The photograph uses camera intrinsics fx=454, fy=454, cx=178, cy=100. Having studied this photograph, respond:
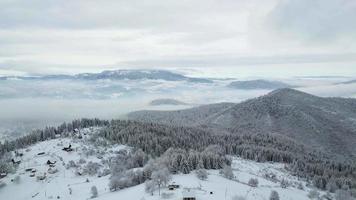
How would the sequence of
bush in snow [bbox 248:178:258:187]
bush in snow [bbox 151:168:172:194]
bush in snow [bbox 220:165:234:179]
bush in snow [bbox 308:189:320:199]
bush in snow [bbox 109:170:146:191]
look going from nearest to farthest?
bush in snow [bbox 151:168:172:194], bush in snow [bbox 248:178:258:187], bush in snow [bbox 109:170:146:191], bush in snow [bbox 308:189:320:199], bush in snow [bbox 220:165:234:179]

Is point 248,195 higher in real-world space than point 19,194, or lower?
higher

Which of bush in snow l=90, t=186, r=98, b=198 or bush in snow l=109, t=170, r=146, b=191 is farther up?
bush in snow l=109, t=170, r=146, b=191

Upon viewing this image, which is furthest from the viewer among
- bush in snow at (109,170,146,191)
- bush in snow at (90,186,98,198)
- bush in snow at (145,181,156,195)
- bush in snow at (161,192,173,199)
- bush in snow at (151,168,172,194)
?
bush in snow at (109,170,146,191)

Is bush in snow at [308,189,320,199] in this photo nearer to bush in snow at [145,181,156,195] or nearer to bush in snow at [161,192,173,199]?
bush in snow at [161,192,173,199]

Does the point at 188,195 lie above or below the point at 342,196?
above

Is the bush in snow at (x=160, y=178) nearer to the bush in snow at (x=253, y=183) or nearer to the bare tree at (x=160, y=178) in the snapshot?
the bare tree at (x=160, y=178)

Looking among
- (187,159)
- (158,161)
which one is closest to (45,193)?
(158,161)

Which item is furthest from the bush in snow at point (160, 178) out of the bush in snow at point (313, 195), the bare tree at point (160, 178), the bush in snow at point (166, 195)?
the bush in snow at point (313, 195)

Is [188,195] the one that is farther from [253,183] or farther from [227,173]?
[253,183]

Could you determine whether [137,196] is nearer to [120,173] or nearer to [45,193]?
[120,173]

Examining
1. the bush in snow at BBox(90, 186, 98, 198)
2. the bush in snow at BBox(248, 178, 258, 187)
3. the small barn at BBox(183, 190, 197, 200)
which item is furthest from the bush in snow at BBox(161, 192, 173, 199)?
the bush in snow at BBox(248, 178, 258, 187)

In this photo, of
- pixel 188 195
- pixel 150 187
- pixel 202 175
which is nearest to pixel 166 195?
pixel 188 195
